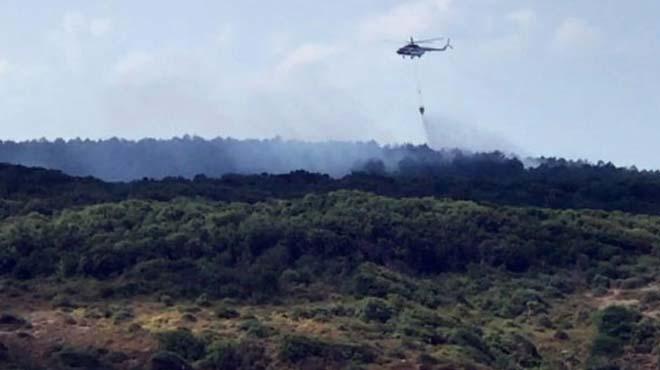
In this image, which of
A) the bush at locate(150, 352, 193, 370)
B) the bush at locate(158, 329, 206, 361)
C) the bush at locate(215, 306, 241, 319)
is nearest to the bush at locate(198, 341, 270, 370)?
the bush at locate(158, 329, 206, 361)

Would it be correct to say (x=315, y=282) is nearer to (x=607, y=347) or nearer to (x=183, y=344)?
(x=607, y=347)

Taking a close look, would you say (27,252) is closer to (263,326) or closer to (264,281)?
(264,281)

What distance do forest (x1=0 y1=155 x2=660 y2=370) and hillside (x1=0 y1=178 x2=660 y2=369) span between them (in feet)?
0.47

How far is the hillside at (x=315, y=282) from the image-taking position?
77.9 metres

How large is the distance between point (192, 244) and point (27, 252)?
9085 millimetres

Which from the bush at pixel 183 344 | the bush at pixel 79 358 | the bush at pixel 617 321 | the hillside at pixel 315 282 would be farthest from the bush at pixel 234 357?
the bush at pixel 617 321

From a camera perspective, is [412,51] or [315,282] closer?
[315,282]

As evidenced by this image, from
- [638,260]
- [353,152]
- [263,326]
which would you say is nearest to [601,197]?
[638,260]

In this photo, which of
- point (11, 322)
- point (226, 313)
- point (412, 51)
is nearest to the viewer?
point (11, 322)

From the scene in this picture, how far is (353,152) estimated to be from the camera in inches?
7062

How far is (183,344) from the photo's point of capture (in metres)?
77.0

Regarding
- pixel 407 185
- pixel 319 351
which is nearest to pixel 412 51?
pixel 407 185

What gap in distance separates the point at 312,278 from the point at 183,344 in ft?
65.3

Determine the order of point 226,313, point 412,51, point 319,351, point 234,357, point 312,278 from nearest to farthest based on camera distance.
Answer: point 234,357 < point 319,351 < point 226,313 < point 312,278 < point 412,51
